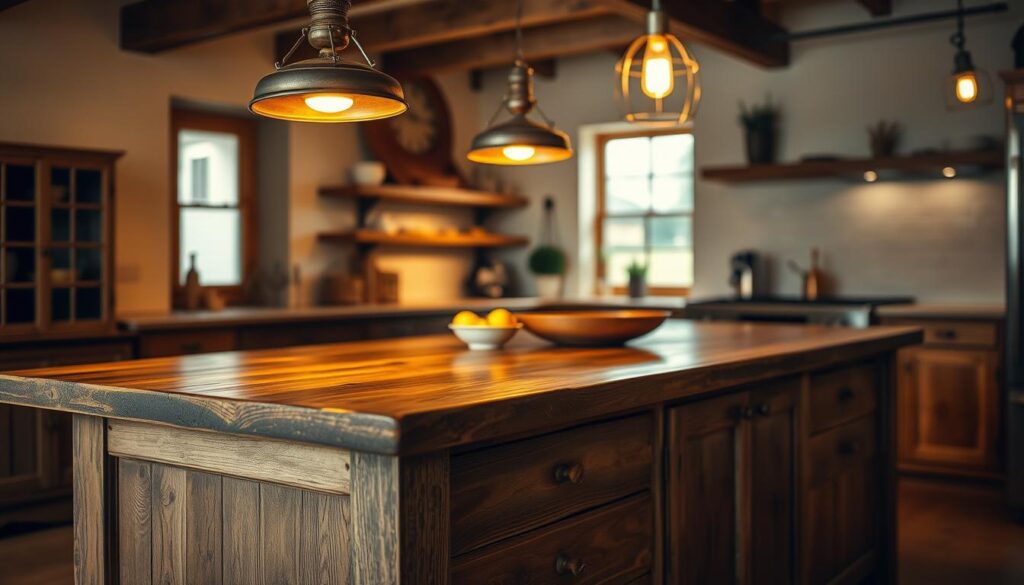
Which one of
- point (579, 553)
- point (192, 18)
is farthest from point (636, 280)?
point (579, 553)

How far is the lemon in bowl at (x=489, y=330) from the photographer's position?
9.14ft

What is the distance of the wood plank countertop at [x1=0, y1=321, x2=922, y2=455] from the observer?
1546mm

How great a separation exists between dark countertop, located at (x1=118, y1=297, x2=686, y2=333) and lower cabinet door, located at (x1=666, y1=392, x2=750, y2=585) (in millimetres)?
3040

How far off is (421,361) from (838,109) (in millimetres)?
4543

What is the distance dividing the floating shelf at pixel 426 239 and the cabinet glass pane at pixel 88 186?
1.77 meters

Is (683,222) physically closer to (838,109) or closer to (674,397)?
(838,109)

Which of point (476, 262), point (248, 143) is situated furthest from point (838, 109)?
point (248, 143)

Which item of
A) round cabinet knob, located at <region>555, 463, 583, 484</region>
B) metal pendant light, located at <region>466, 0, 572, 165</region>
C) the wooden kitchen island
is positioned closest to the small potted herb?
metal pendant light, located at <region>466, 0, 572, 165</region>

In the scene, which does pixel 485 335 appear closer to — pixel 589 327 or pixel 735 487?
pixel 589 327

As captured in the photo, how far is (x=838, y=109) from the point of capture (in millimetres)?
6148

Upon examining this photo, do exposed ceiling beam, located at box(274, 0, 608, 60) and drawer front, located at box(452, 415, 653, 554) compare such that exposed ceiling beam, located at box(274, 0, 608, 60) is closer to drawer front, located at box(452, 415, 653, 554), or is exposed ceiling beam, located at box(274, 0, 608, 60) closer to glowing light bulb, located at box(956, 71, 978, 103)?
glowing light bulb, located at box(956, 71, 978, 103)

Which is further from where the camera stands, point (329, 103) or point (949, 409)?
point (949, 409)

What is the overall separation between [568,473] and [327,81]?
95 centimetres

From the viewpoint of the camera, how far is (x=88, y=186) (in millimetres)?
4625
